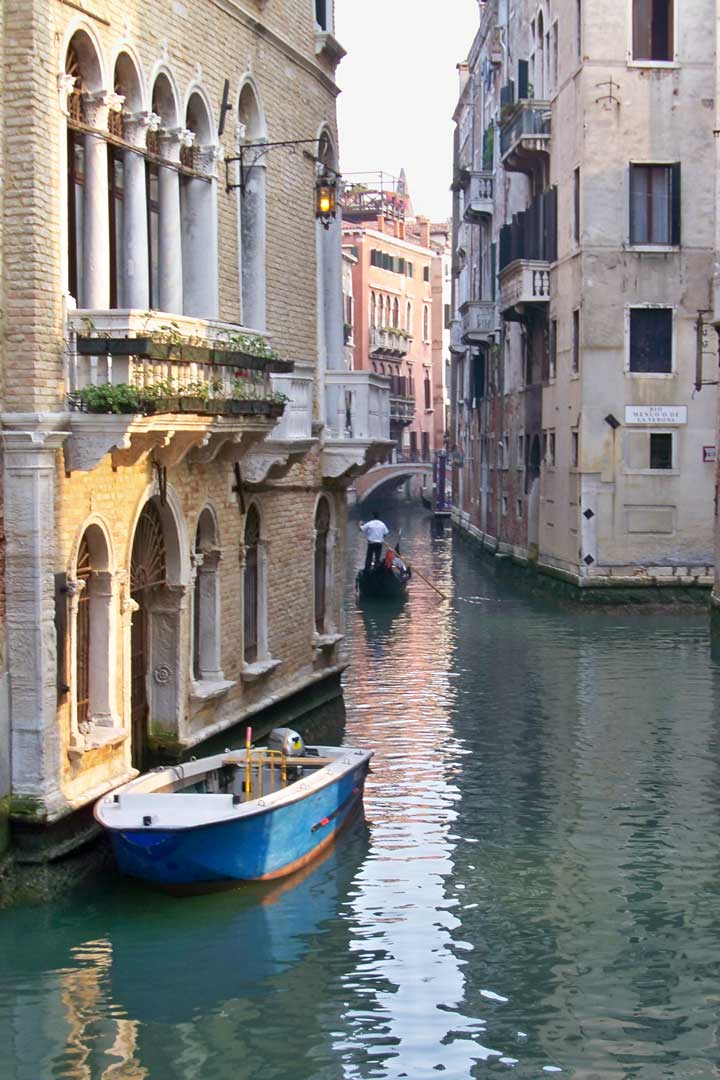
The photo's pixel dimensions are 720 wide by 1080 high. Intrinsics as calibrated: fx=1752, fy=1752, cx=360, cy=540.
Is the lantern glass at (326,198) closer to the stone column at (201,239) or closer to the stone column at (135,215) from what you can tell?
the stone column at (201,239)

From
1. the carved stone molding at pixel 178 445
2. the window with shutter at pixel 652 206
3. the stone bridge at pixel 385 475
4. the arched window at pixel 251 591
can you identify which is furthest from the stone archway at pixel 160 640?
the stone bridge at pixel 385 475

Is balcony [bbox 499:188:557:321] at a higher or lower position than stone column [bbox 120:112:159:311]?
higher

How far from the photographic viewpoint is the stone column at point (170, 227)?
37.3 ft

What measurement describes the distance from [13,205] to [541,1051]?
16.4 ft

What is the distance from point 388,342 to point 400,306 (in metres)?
3.01

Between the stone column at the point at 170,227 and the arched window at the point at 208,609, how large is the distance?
1.66m

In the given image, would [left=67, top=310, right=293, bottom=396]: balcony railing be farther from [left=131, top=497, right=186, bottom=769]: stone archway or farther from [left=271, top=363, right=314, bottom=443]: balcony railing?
[left=271, top=363, right=314, bottom=443]: balcony railing

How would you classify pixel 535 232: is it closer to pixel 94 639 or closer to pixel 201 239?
pixel 201 239

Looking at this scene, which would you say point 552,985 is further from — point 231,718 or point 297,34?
point 297,34

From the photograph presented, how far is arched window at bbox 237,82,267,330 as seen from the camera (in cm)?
1345

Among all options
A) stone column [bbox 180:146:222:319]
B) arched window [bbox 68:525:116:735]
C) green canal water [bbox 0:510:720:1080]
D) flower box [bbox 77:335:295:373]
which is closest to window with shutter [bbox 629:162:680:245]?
green canal water [bbox 0:510:720:1080]

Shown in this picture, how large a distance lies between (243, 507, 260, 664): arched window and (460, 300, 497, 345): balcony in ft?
80.5

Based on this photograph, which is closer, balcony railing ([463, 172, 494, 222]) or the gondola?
the gondola

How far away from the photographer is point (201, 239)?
12.2 meters
